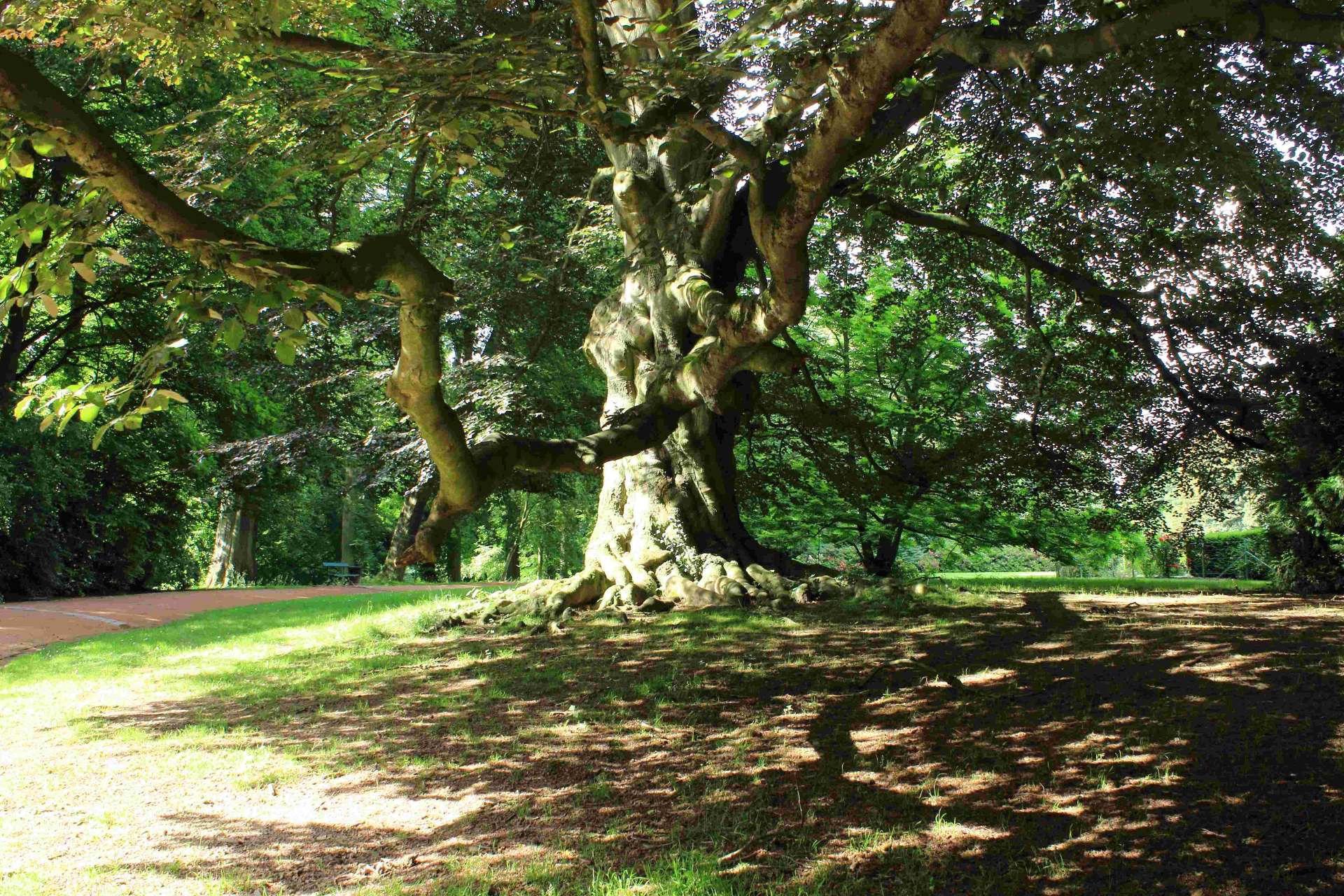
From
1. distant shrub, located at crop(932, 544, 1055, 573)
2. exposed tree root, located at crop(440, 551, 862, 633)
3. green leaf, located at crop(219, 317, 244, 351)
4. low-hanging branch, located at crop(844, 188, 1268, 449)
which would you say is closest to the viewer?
green leaf, located at crop(219, 317, 244, 351)

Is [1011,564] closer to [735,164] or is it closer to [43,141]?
[735,164]

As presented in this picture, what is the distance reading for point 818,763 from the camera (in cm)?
440

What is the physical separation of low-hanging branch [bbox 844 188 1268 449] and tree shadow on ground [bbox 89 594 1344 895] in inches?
113

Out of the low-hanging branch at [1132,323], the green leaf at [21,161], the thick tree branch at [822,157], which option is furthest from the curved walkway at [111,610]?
the low-hanging branch at [1132,323]

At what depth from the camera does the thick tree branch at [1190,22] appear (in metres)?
4.57

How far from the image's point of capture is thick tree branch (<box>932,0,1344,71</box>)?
15.0 feet

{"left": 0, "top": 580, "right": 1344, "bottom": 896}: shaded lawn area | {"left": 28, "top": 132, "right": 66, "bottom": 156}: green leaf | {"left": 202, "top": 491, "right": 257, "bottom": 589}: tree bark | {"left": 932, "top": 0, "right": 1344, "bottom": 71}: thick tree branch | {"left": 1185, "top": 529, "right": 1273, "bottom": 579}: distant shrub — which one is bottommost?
{"left": 0, "top": 580, "right": 1344, "bottom": 896}: shaded lawn area

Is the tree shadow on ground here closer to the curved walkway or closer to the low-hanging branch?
the low-hanging branch

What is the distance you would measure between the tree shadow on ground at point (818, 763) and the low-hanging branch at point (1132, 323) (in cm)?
288

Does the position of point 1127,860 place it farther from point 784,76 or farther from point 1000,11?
point 1000,11

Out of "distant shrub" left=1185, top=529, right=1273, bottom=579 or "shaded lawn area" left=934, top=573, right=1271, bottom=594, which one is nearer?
"shaded lawn area" left=934, top=573, right=1271, bottom=594

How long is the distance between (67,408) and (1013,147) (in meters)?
8.47

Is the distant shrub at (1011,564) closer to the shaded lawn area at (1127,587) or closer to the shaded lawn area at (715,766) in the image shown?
the shaded lawn area at (1127,587)

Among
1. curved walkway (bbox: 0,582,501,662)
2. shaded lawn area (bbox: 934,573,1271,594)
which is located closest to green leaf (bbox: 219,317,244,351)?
curved walkway (bbox: 0,582,501,662)
